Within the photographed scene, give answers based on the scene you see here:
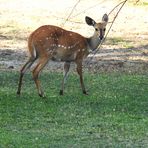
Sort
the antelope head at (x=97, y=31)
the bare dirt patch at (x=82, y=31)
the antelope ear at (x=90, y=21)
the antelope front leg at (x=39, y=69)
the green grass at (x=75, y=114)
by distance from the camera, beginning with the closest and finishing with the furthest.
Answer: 1. the green grass at (x=75, y=114)
2. the antelope front leg at (x=39, y=69)
3. the antelope head at (x=97, y=31)
4. the antelope ear at (x=90, y=21)
5. the bare dirt patch at (x=82, y=31)

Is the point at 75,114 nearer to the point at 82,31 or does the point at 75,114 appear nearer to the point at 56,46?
the point at 56,46

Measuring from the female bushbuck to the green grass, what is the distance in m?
0.48

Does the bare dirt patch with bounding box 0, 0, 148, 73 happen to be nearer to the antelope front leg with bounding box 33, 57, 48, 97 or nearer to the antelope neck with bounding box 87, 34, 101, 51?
the antelope neck with bounding box 87, 34, 101, 51

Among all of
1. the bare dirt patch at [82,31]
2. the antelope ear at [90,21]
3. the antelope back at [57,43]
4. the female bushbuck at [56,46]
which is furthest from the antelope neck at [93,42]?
the bare dirt patch at [82,31]

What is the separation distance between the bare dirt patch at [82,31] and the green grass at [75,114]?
165cm

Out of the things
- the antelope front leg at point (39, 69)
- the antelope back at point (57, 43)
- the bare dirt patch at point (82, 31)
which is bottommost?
the bare dirt patch at point (82, 31)

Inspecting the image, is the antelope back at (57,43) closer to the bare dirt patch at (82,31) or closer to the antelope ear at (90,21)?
the antelope ear at (90,21)

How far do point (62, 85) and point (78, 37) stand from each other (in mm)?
1009

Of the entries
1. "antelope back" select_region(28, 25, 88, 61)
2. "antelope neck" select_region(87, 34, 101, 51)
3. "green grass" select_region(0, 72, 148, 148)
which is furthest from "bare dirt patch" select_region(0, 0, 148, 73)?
"green grass" select_region(0, 72, 148, 148)

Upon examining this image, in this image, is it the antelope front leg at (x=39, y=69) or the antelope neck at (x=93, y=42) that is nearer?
the antelope front leg at (x=39, y=69)

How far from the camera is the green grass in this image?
9562mm

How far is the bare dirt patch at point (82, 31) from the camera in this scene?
1753cm

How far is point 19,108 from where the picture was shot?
1178cm

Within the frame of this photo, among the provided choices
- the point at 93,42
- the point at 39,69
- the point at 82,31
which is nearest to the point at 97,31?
the point at 93,42
